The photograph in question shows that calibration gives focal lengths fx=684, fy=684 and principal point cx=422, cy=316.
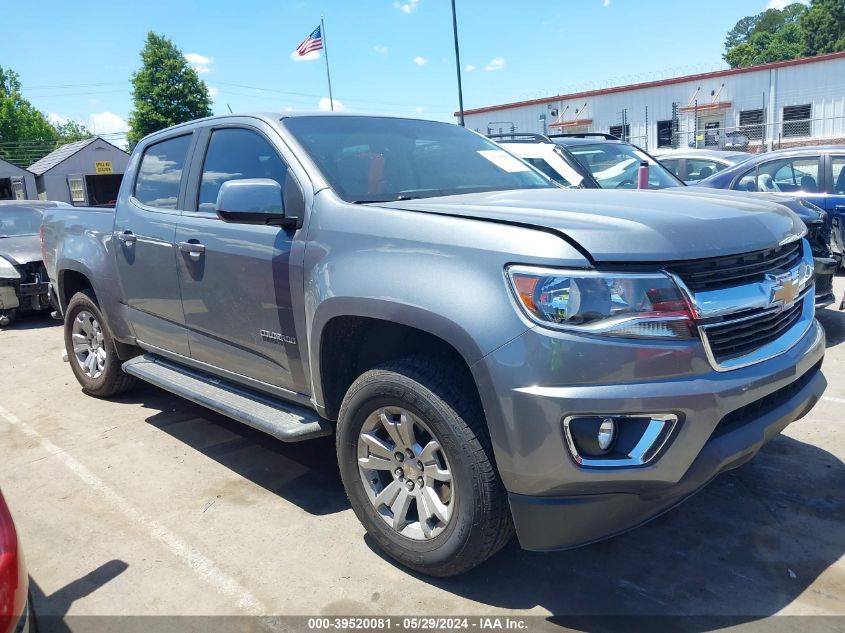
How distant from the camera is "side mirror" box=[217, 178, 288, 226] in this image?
9.95ft

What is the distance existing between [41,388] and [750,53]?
3143 inches

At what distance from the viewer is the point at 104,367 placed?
208 inches

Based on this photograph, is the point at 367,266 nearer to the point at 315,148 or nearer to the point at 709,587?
the point at 315,148

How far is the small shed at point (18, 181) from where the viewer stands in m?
36.3

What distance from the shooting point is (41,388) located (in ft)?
19.6

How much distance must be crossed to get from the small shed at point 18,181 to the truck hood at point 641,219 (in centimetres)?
3984

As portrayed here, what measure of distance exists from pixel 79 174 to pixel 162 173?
38154 mm

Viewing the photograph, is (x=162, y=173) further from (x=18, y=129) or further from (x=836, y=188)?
(x=18, y=129)

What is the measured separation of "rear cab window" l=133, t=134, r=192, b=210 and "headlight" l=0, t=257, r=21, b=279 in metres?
5.39

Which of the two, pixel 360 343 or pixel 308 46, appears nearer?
pixel 360 343

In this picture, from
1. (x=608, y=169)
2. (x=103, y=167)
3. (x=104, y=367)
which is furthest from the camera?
(x=103, y=167)

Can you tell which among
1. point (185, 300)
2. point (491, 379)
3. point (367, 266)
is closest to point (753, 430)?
point (491, 379)

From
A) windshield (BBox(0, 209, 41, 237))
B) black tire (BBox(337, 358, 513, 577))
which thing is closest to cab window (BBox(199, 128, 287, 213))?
black tire (BBox(337, 358, 513, 577))

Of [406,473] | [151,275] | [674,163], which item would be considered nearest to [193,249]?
[151,275]
